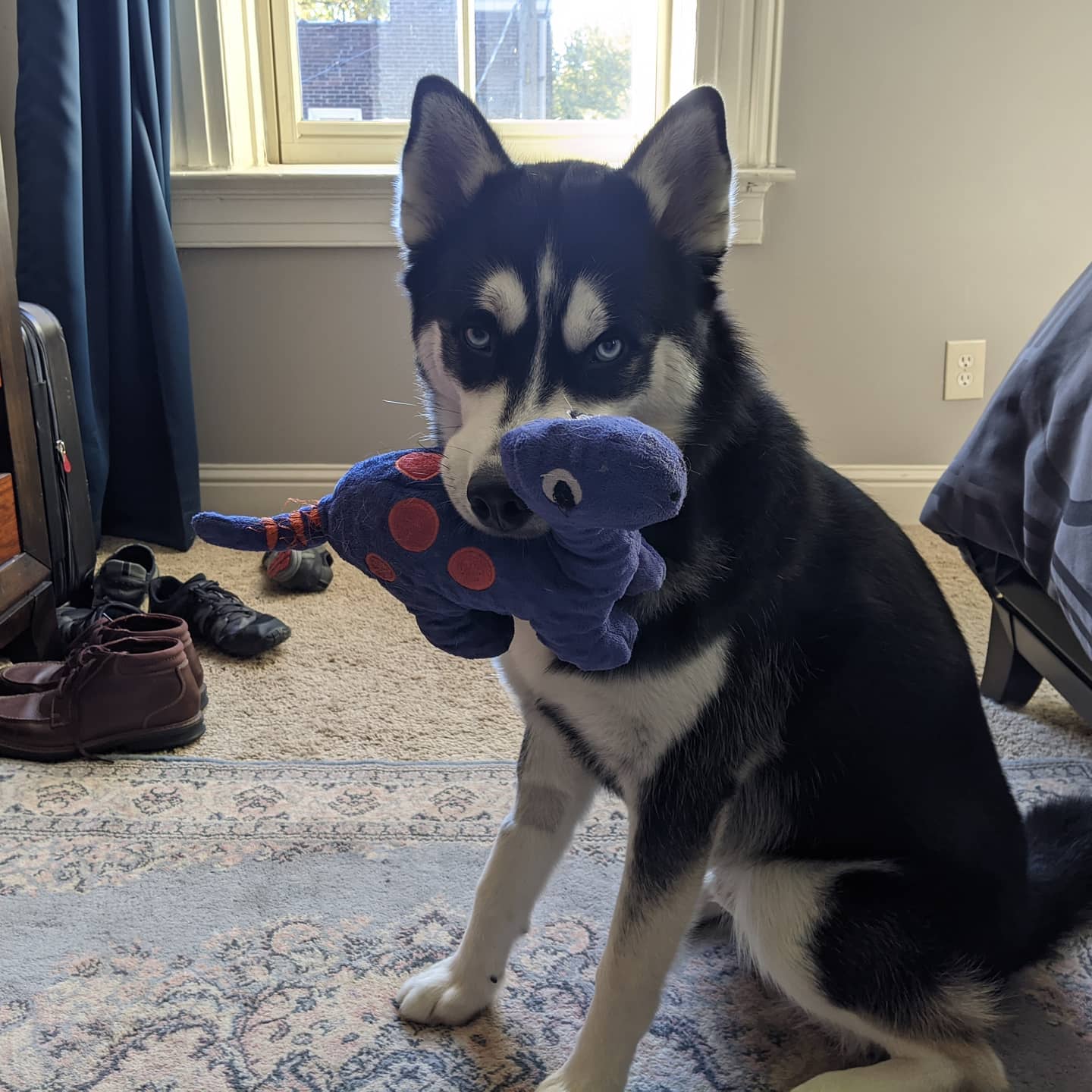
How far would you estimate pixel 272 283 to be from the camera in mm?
2805

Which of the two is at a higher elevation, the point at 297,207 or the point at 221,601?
the point at 297,207

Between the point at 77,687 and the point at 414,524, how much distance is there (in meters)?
1.05

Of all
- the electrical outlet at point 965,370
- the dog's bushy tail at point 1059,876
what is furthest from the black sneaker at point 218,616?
the electrical outlet at point 965,370

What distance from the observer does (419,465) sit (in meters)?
0.92

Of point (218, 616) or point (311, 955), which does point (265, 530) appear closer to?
point (311, 955)

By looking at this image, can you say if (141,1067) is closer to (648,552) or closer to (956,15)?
(648,552)

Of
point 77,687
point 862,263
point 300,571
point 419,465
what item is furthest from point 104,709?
point 862,263

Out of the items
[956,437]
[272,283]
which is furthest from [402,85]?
[956,437]

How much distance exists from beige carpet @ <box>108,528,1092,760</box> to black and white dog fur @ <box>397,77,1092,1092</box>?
70cm

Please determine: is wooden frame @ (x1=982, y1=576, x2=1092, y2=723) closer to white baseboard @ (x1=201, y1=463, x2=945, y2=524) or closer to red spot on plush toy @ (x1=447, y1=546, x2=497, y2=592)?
red spot on plush toy @ (x1=447, y1=546, x2=497, y2=592)

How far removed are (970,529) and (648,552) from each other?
0.96 m

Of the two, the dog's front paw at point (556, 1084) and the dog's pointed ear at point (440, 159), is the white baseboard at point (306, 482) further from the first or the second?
the dog's front paw at point (556, 1084)

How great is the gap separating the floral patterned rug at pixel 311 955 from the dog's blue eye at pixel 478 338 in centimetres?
76

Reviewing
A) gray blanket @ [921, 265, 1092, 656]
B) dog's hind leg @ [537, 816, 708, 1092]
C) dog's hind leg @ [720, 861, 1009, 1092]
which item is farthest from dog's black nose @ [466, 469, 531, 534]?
gray blanket @ [921, 265, 1092, 656]
